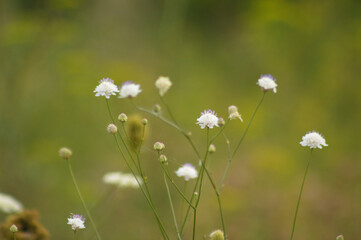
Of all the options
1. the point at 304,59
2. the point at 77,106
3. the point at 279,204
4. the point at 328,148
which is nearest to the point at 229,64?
the point at 304,59

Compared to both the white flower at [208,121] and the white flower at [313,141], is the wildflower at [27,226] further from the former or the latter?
the white flower at [313,141]

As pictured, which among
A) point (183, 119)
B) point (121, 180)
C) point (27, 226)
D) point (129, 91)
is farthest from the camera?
point (183, 119)

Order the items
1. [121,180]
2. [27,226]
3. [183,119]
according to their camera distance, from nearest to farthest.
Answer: [27,226], [121,180], [183,119]

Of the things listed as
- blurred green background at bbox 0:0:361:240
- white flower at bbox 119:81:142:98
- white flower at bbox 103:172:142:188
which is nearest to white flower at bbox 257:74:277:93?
white flower at bbox 119:81:142:98

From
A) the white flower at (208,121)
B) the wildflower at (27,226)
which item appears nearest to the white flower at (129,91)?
the white flower at (208,121)

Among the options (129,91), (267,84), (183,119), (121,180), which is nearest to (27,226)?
(121,180)

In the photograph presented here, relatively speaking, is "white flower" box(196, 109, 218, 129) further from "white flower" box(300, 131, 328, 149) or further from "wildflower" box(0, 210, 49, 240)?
"wildflower" box(0, 210, 49, 240)

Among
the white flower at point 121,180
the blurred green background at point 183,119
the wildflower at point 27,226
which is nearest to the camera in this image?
the wildflower at point 27,226

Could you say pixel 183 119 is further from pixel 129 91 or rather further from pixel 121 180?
pixel 129 91
